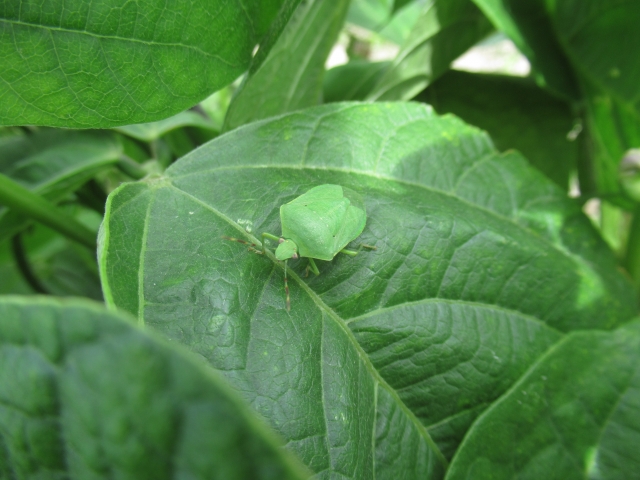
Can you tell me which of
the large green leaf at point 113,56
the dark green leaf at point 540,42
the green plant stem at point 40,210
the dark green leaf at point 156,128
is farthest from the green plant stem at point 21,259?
the dark green leaf at point 540,42

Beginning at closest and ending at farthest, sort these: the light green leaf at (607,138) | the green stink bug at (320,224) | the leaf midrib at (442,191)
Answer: the green stink bug at (320,224), the leaf midrib at (442,191), the light green leaf at (607,138)

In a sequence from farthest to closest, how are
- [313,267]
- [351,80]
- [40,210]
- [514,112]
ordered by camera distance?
[514,112] < [351,80] < [40,210] < [313,267]

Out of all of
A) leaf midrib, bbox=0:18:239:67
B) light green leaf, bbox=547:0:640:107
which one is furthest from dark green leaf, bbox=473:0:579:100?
leaf midrib, bbox=0:18:239:67

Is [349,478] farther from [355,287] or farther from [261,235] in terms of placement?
[261,235]

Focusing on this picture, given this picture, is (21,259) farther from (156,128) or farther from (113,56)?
(113,56)

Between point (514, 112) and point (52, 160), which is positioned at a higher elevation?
point (514, 112)

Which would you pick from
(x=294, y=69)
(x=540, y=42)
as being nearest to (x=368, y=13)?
(x=540, y=42)

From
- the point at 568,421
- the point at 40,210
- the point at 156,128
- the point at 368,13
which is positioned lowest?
the point at 568,421

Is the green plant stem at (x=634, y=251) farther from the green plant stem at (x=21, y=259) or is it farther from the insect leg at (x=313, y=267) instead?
the green plant stem at (x=21, y=259)
